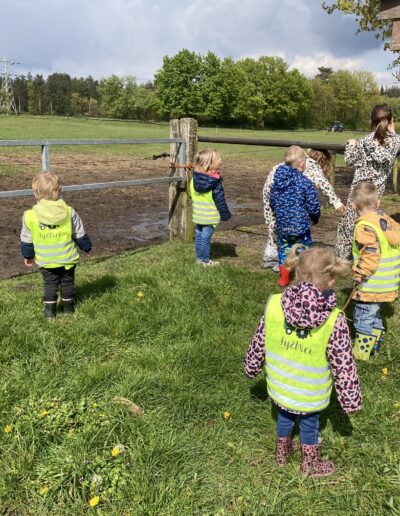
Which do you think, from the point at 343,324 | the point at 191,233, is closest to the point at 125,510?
the point at 343,324

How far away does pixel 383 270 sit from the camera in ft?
12.3

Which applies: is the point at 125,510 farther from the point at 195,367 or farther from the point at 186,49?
the point at 186,49

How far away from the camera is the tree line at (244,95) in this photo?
96.1 metres

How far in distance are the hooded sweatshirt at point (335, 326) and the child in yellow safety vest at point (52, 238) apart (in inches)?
89.4

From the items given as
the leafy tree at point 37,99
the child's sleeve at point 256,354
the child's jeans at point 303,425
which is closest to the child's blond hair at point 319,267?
the child's sleeve at point 256,354

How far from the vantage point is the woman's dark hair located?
187 inches

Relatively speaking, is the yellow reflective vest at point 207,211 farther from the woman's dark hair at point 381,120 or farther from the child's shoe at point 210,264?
the woman's dark hair at point 381,120

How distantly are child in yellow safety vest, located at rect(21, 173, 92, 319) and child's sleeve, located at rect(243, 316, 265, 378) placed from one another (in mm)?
2187

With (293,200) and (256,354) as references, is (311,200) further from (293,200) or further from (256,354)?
(256,354)

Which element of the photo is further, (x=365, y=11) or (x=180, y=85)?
(x=180, y=85)

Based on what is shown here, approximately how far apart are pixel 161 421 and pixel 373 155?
134 inches

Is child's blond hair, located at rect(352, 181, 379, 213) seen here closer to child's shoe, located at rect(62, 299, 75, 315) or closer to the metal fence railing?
child's shoe, located at rect(62, 299, 75, 315)

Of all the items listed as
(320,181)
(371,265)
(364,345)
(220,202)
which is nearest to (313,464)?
(364,345)

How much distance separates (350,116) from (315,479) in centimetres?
10302
